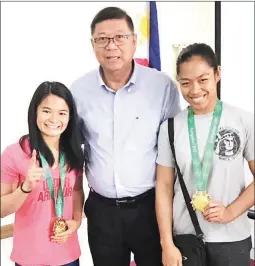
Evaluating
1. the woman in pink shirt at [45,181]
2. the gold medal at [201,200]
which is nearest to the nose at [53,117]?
the woman in pink shirt at [45,181]

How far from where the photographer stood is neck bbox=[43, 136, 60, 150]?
1.12m

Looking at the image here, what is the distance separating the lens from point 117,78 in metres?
1.25

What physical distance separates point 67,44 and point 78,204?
660 millimetres

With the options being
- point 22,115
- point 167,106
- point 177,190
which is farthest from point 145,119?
point 22,115

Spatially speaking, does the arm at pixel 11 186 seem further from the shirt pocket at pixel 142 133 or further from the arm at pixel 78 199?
the shirt pocket at pixel 142 133

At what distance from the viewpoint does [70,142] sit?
1.17 m

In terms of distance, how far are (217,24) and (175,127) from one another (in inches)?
18.5

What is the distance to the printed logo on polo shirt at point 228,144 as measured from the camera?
3.43ft

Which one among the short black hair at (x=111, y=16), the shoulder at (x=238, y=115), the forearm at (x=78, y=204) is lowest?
the forearm at (x=78, y=204)

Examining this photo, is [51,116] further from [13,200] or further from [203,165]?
[203,165]

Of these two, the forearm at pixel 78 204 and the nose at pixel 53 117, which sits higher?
the nose at pixel 53 117

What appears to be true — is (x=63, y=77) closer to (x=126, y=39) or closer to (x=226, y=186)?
(x=126, y=39)

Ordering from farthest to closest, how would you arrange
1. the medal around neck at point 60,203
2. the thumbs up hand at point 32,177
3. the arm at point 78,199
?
1. the arm at point 78,199
2. the medal around neck at point 60,203
3. the thumbs up hand at point 32,177

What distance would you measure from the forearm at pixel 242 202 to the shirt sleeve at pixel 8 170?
0.59 m
